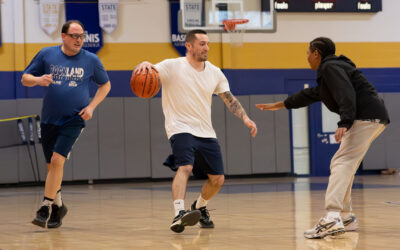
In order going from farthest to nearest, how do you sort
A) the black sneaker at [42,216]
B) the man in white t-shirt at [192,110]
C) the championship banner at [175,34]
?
1. the championship banner at [175,34]
2. the black sneaker at [42,216]
3. the man in white t-shirt at [192,110]

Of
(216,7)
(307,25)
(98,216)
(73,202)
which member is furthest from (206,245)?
(307,25)

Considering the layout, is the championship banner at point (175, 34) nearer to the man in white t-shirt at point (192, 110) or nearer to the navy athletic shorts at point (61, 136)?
the navy athletic shorts at point (61, 136)

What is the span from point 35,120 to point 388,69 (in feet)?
31.8

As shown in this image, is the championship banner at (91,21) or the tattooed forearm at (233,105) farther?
the championship banner at (91,21)

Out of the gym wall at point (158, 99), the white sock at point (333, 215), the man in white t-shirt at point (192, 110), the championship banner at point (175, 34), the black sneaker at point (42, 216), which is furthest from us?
the championship banner at point (175, 34)

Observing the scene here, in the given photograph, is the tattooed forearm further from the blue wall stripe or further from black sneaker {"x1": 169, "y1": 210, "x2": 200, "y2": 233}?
the blue wall stripe

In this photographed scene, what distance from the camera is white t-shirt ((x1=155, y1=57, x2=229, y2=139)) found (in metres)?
6.77

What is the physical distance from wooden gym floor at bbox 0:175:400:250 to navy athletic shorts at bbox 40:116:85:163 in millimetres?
851

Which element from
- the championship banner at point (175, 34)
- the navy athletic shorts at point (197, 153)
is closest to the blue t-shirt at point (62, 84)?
the navy athletic shorts at point (197, 153)

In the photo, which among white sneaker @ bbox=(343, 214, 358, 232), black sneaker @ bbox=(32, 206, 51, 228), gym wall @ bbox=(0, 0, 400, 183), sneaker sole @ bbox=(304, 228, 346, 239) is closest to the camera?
sneaker sole @ bbox=(304, 228, 346, 239)

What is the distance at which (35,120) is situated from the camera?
1648 centimetres

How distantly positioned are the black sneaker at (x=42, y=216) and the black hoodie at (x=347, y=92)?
3.07 m

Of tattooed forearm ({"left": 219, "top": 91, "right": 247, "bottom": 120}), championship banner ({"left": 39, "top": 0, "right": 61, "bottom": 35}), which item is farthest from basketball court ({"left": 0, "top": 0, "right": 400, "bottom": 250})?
tattooed forearm ({"left": 219, "top": 91, "right": 247, "bottom": 120})

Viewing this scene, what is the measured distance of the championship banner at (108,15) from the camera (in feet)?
56.1
